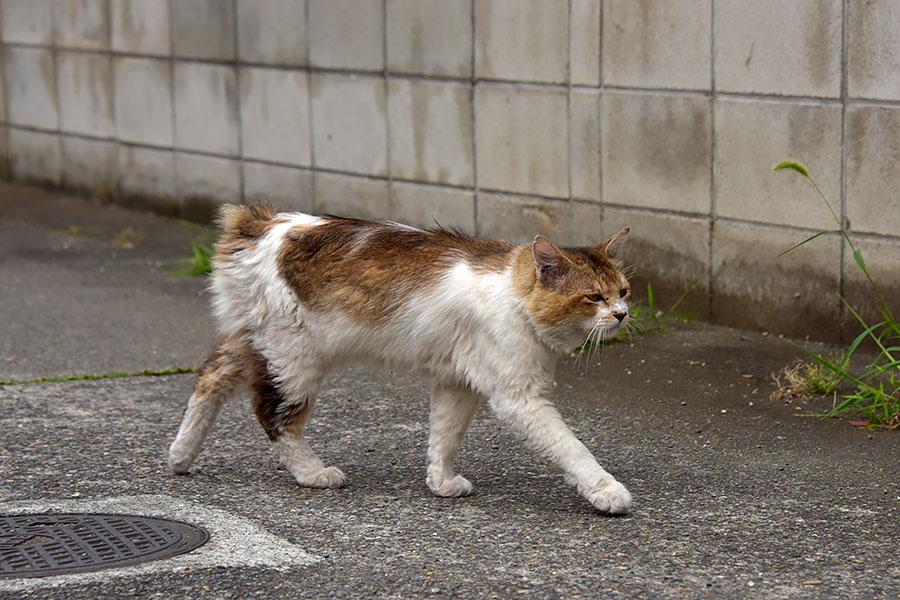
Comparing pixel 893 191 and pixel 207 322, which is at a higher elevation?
pixel 893 191

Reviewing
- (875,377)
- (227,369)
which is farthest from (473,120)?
(227,369)

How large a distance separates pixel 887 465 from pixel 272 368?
2.30 meters

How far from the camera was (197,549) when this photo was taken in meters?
3.96

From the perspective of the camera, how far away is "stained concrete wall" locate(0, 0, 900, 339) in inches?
243

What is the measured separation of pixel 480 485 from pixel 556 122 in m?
3.18

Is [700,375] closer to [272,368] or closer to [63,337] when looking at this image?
[272,368]

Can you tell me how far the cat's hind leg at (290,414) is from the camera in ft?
14.9

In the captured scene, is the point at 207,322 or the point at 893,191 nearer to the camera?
the point at 893,191

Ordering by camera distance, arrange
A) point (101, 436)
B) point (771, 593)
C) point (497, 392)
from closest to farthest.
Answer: point (771, 593) → point (497, 392) → point (101, 436)

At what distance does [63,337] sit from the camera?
6.95 meters

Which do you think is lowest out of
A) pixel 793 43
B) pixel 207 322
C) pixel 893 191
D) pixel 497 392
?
pixel 207 322

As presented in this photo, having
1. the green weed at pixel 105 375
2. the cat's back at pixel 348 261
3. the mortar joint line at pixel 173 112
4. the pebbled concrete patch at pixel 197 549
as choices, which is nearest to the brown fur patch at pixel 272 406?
the cat's back at pixel 348 261

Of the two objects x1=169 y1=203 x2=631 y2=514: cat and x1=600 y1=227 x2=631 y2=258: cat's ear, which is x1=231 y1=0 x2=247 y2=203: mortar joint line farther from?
x1=600 y1=227 x2=631 y2=258: cat's ear

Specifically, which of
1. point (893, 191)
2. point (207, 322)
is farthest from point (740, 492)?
point (207, 322)
